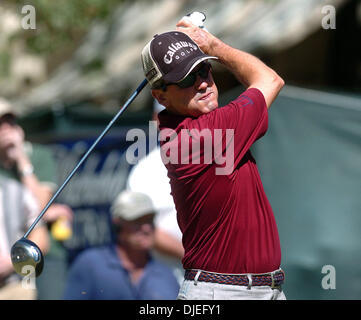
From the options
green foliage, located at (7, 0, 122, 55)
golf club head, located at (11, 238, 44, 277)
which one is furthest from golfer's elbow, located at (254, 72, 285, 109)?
green foliage, located at (7, 0, 122, 55)

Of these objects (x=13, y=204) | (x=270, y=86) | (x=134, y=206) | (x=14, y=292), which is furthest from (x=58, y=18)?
(x=270, y=86)

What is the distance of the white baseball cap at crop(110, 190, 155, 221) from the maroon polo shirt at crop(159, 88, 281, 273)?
2.02 metres

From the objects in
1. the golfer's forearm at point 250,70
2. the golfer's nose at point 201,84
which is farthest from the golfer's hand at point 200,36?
the golfer's nose at point 201,84

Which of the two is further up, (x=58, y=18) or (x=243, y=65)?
(x=58, y=18)

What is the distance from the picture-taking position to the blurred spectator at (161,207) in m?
5.19

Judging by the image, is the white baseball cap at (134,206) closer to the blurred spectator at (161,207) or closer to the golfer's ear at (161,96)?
the blurred spectator at (161,207)

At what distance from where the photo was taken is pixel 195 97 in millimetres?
3242

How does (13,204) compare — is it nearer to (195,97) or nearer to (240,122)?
(195,97)

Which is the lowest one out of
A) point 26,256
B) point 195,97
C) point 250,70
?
point 26,256

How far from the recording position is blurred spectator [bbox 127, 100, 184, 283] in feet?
17.0

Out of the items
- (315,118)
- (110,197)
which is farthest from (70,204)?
(315,118)

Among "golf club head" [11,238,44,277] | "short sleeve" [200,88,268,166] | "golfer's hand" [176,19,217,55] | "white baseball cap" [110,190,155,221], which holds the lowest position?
"golf club head" [11,238,44,277]

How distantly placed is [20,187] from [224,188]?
2685mm

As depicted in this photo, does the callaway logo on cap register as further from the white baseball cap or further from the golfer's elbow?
the white baseball cap
